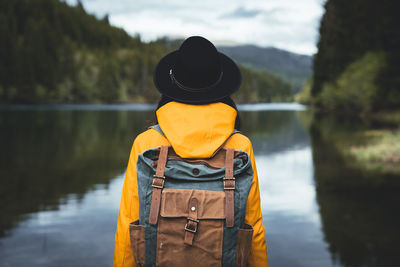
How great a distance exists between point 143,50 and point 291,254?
171m

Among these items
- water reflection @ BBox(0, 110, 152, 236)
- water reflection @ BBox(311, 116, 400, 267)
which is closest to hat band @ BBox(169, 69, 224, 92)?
water reflection @ BBox(311, 116, 400, 267)

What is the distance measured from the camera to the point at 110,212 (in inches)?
349

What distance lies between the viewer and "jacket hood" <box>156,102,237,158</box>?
77.7 inches

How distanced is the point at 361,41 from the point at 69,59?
310 feet

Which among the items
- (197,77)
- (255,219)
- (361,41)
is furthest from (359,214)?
(361,41)

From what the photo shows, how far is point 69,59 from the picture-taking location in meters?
122

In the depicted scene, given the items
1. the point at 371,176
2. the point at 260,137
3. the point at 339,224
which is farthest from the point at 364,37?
the point at 339,224

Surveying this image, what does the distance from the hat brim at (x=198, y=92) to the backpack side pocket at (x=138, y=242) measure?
679mm

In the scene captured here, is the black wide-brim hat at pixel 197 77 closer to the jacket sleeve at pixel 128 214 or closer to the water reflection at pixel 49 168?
the jacket sleeve at pixel 128 214

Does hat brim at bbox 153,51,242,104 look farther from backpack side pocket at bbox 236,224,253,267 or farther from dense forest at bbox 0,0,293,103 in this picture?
dense forest at bbox 0,0,293,103

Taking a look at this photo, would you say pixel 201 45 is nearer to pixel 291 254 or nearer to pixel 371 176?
pixel 291 254

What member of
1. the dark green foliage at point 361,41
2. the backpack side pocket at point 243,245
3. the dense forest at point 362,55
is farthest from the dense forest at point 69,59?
the backpack side pocket at point 243,245

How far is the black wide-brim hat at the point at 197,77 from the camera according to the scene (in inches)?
81.7

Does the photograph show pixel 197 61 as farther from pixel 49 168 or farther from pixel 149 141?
pixel 49 168
